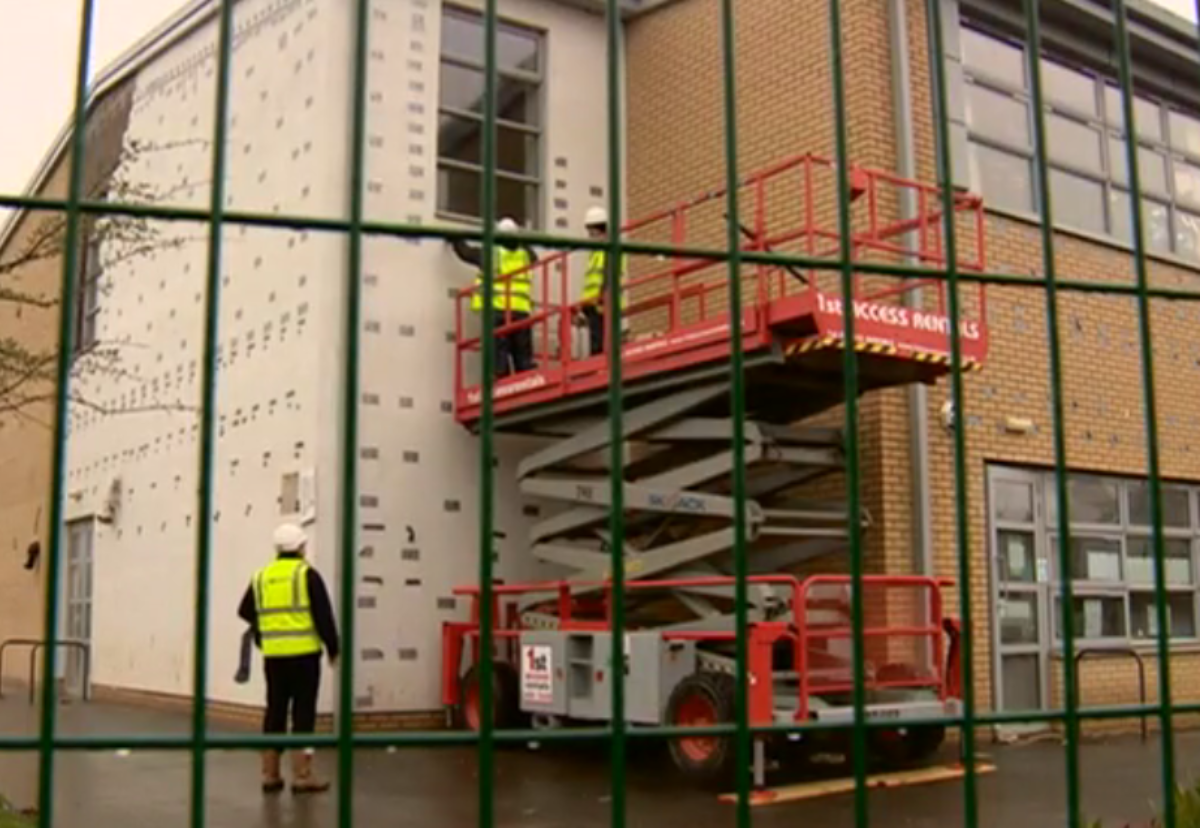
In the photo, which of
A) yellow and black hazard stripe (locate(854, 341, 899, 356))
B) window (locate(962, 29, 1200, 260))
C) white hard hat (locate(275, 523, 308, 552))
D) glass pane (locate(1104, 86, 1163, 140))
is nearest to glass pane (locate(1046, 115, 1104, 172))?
window (locate(962, 29, 1200, 260))

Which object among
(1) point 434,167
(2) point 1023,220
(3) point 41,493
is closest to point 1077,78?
(2) point 1023,220

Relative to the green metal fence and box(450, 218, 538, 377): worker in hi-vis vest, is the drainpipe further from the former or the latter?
the green metal fence

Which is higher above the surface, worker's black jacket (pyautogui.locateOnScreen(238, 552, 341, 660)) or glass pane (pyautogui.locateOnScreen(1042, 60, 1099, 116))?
glass pane (pyautogui.locateOnScreen(1042, 60, 1099, 116))

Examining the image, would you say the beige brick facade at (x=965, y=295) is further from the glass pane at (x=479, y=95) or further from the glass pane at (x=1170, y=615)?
the glass pane at (x=479, y=95)

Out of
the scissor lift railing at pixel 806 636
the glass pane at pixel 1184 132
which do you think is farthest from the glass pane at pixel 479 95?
the glass pane at pixel 1184 132

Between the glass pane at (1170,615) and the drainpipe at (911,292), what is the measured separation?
337 cm

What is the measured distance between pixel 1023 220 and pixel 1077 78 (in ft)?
7.23

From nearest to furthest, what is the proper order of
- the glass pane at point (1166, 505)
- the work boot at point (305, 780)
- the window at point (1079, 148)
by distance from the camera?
the work boot at point (305, 780), the window at point (1079, 148), the glass pane at point (1166, 505)

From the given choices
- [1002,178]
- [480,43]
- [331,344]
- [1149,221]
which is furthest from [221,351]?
[1149,221]

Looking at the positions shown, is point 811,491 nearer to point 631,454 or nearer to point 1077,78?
point 631,454

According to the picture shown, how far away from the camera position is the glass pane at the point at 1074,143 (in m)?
14.4

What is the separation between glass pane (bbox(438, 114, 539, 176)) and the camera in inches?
559

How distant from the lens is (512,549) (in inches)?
548

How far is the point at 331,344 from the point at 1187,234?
30.8ft
